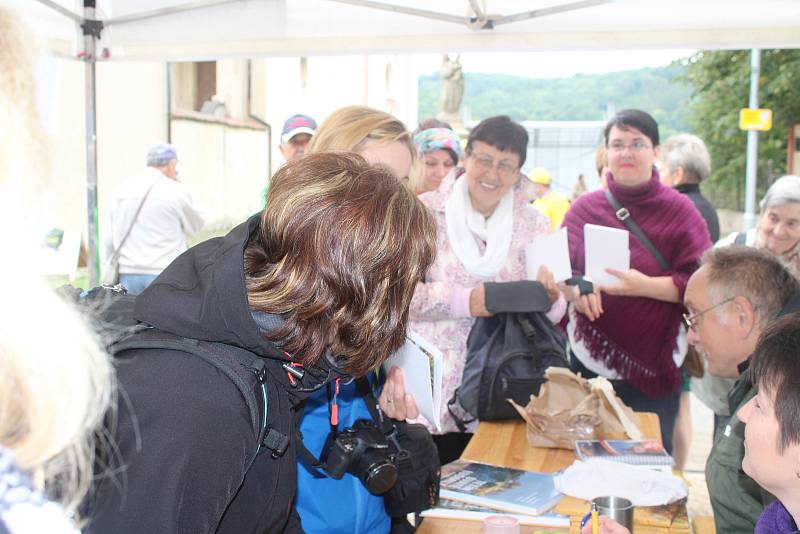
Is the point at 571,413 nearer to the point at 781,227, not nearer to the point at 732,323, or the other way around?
the point at 732,323

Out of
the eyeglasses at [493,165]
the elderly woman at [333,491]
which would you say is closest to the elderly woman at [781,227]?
the eyeglasses at [493,165]

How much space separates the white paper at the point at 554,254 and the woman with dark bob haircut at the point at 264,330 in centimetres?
159

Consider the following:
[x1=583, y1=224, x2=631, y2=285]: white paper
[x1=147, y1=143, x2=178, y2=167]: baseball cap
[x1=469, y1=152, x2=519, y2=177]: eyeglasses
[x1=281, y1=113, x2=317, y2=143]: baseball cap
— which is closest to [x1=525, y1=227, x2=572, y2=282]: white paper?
[x1=469, y1=152, x2=519, y2=177]: eyeglasses

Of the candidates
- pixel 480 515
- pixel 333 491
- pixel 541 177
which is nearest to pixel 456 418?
pixel 480 515

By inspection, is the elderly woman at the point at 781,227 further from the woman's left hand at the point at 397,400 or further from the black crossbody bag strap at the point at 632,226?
the woman's left hand at the point at 397,400

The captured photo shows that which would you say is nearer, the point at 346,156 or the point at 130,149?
the point at 346,156

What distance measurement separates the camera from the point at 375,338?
4.39 ft

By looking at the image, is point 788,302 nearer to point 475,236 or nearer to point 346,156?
point 475,236

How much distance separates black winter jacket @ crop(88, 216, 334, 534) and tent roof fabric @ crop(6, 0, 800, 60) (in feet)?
8.44

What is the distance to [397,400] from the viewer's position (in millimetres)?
2021

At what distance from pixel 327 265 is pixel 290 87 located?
11.6 metres

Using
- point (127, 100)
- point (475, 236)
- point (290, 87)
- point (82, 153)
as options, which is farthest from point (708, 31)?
point (290, 87)

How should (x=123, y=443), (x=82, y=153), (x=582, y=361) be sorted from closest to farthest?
(x=123, y=443) < (x=582, y=361) < (x=82, y=153)

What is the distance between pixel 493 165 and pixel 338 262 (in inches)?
75.4
